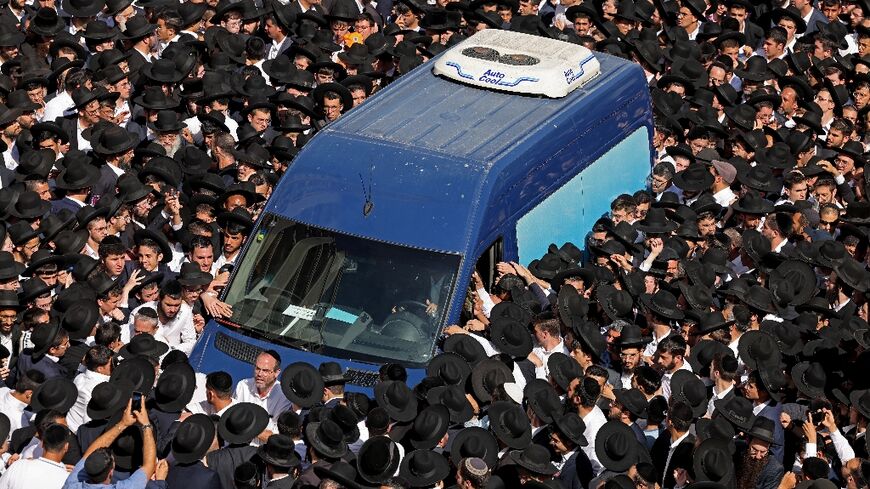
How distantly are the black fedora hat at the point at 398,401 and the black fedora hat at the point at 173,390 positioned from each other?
149cm

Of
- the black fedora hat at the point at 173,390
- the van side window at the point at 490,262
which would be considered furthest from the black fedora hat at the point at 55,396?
the van side window at the point at 490,262

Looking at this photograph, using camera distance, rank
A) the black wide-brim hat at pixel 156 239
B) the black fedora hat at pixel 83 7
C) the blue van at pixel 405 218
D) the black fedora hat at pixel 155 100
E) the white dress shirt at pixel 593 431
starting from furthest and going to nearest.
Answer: the black fedora hat at pixel 83 7 < the black fedora hat at pixel 155 100 < the black wide-brim hat at pixel 156 239 < the blue van at pixel 405 218 < the white dress shirt at pixel 593 431

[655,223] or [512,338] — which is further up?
[512,338]

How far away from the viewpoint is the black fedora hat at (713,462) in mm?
13586

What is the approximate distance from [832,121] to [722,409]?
7758 millimetres

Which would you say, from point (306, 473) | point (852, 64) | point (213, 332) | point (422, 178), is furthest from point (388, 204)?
point (852, 64)

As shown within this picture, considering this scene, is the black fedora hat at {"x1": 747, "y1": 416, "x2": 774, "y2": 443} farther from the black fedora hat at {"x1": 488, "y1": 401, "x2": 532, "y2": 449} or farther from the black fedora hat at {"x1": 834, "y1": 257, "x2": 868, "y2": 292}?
the black fedora hat at {"x1": 834, "y1": 257, "x2": 868, "y2": 292}

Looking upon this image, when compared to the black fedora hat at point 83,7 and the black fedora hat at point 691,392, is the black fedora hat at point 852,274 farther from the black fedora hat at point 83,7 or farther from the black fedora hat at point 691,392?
the black fedora hat at point 83,7

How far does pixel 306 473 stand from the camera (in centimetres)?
1355

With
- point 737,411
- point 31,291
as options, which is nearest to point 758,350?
point 737,411

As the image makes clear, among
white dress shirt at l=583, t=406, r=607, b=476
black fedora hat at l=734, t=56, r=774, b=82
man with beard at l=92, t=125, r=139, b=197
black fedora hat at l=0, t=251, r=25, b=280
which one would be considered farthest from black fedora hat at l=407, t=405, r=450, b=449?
black fedora hat at l=734, t=56, r=774, b=82

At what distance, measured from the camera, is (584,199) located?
60.1ft

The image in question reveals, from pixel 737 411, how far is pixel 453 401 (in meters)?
2.26

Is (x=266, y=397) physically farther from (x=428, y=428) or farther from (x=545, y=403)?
(x=545, y=403)
